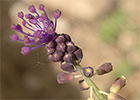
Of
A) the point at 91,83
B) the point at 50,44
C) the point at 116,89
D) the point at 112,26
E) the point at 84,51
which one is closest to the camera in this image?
the point at 50,44

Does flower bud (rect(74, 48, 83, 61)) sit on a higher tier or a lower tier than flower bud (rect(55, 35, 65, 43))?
lower

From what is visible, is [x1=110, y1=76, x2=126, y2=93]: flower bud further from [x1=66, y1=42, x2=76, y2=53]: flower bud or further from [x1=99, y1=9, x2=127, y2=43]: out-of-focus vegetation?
[x1=99, y1=9, x2=127, y2=43]: out-of-focus vegetation

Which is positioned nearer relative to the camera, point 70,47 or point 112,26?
point 70,47

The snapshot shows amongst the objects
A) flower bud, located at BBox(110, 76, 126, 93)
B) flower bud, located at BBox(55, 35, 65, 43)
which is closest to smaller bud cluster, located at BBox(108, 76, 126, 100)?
flower bud, located at BBox(110, 76, 126, 93)

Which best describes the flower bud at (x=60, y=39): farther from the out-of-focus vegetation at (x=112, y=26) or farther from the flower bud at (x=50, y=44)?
the out-of-focus vegetation at (x=112, y=26)

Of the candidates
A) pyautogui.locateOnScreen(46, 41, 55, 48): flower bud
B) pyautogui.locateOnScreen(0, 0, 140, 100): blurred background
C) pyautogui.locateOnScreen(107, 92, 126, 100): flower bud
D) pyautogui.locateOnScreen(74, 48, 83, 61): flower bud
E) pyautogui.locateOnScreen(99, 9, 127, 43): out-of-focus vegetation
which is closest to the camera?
pyautogui.locateOnScreen(46, 41, 55, 48): flower bud

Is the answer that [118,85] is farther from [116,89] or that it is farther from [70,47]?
[70,47]

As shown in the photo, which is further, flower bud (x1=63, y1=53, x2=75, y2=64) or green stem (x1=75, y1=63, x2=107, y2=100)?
green stem (x1=75, y1=63, x2=107, y2=100)

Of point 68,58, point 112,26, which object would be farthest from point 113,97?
point 112,26

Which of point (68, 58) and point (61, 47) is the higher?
point (61, 47)

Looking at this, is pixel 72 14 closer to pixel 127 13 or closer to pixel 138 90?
pixel 127 13
